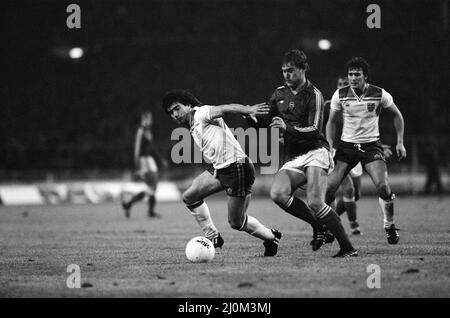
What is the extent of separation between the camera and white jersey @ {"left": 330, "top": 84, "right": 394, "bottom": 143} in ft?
35.3

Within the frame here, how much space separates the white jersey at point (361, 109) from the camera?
10766 millimetres

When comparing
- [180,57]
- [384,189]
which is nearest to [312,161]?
[384,189]

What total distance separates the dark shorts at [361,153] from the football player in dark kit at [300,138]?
1.40 metres

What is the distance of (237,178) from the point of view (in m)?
9.30

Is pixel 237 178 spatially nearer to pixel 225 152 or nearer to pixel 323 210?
pixel 225 152

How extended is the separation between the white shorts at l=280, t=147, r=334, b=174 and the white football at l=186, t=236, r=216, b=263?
1289 millimetres

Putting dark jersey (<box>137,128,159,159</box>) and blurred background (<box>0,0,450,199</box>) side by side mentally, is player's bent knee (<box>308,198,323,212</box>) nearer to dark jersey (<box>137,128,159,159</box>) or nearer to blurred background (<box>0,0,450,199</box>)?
dark jersey (<box>137,128,159,159</box>)

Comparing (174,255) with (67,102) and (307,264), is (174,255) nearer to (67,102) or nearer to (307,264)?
(307,264)

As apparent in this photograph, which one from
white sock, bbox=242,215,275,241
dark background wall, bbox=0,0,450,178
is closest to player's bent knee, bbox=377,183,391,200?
white sock, bbox=242,215,275,241

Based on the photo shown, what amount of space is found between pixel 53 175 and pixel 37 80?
34.1 feet

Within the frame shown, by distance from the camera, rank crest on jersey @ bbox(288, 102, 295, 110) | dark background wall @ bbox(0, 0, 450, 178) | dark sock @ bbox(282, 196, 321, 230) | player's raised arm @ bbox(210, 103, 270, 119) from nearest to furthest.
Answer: player's raised arm @ bbox(210, 103, 270, 119)
crest on jersey @ bbox(288, 102, 295, 110)
dark sock @ bbox(282, 196, 321, 230)
dark background wall @ bbox(0, 0, 450, 178)

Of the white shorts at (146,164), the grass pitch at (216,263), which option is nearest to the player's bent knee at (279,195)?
the grass pitch at (216,263)
